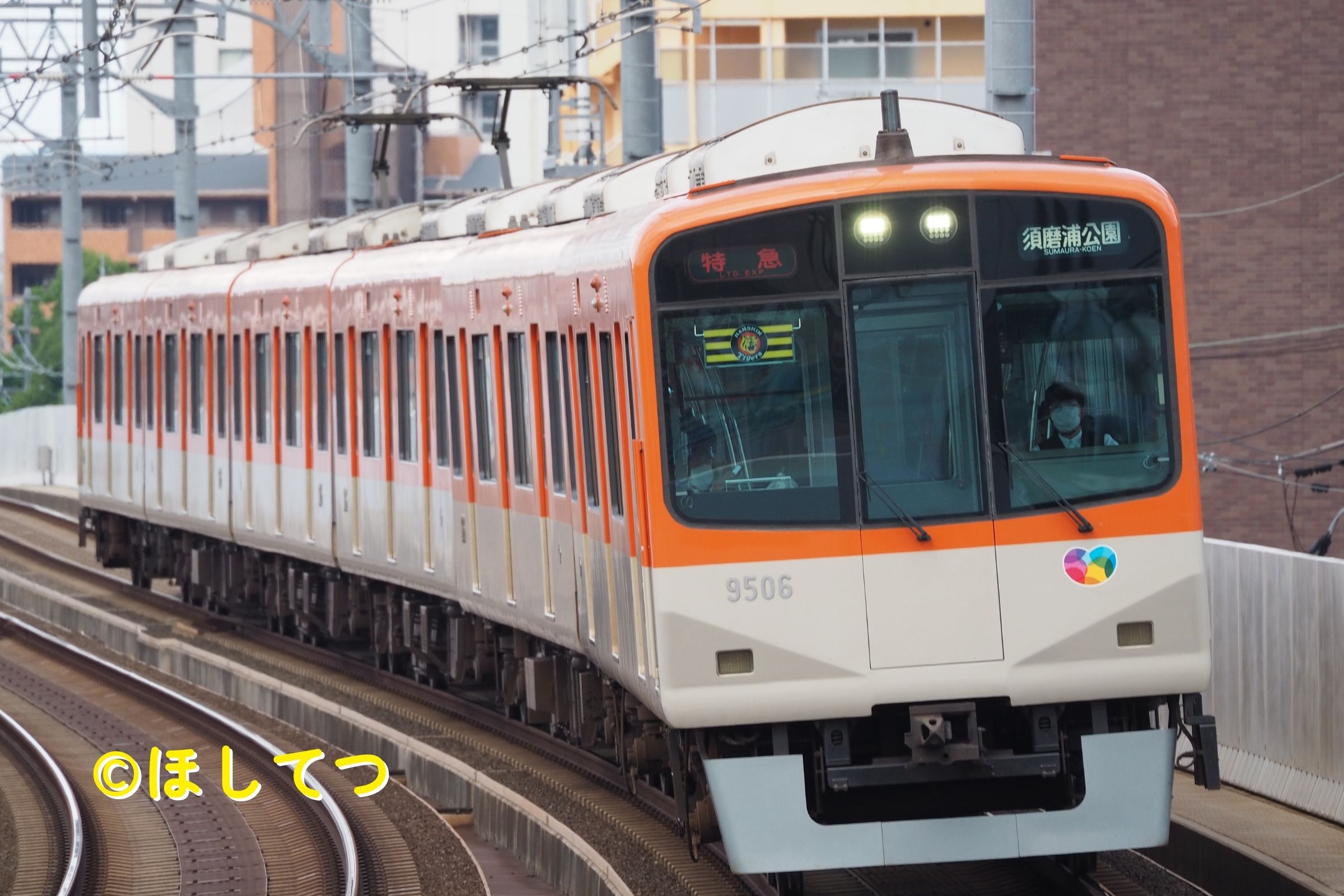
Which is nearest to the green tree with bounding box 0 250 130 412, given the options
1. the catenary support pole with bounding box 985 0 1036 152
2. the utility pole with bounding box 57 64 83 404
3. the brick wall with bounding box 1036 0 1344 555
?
Result: the utility pole with bounding box 57 64 83 404

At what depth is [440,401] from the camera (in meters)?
15.0

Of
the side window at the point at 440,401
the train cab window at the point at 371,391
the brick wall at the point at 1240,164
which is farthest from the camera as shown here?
the brick wall at the point at 1240,164

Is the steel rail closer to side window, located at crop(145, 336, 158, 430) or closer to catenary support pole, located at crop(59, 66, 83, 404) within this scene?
side window, located at crop(145, 336, 158, 430)

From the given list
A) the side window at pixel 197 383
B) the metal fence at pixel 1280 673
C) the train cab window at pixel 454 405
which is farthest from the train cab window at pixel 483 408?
the side window at pixel 197 383

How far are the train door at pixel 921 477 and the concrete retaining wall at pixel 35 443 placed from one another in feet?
99.6

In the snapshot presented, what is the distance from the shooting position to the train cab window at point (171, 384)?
22.0 metres

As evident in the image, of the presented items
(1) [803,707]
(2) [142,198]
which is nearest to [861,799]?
(1) [803,707]

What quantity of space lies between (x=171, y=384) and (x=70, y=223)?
56.8 ft

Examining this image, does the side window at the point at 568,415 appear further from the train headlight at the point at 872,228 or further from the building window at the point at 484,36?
the building window at the point at 484,36

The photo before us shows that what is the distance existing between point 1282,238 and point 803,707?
67.5 ft

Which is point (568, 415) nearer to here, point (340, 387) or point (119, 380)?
point (340, 387)

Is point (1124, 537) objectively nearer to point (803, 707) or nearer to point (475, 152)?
point (803, 707)

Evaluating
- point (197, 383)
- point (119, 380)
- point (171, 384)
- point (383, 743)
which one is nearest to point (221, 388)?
point (197, 383)

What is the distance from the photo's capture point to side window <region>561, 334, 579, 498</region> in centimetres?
1101
